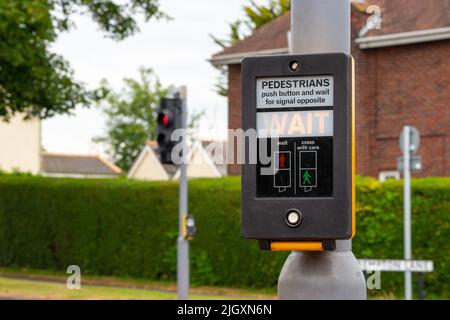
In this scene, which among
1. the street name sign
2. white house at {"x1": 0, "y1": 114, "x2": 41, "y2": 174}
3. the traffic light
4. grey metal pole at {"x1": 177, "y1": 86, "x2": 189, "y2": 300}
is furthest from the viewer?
white house at {"x1": 0, "y1": 114, "x2": 41, "y2": 174}

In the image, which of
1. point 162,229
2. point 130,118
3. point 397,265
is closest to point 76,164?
point 130,118

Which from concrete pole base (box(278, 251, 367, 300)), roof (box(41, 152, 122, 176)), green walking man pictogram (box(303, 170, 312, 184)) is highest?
roof (box(41, 152, 122, 176))

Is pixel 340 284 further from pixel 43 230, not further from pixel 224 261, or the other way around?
pixel 43 230

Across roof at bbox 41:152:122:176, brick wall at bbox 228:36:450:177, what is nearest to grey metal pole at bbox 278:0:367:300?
brick wall at bbox 228:36:450:177

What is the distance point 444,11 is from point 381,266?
14.8m

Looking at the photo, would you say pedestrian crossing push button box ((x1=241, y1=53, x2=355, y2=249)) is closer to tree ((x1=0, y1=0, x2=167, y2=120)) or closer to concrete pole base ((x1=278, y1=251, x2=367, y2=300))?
concrete pole base ((x1=278, y1=251, x2=367, y2=300))

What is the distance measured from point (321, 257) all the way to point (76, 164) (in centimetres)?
9635

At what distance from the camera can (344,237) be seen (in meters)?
3.08

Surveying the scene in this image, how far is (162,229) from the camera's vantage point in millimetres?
26344

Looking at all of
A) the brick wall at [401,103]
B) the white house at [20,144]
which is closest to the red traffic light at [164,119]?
the brick wall at [401,103]

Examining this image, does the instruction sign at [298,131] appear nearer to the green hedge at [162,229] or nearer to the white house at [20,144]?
the green hedge at [162,229]

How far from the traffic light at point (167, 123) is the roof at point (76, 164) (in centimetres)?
7655

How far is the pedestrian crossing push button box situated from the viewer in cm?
310

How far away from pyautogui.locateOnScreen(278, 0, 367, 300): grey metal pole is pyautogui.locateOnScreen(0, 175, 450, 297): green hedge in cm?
1868
